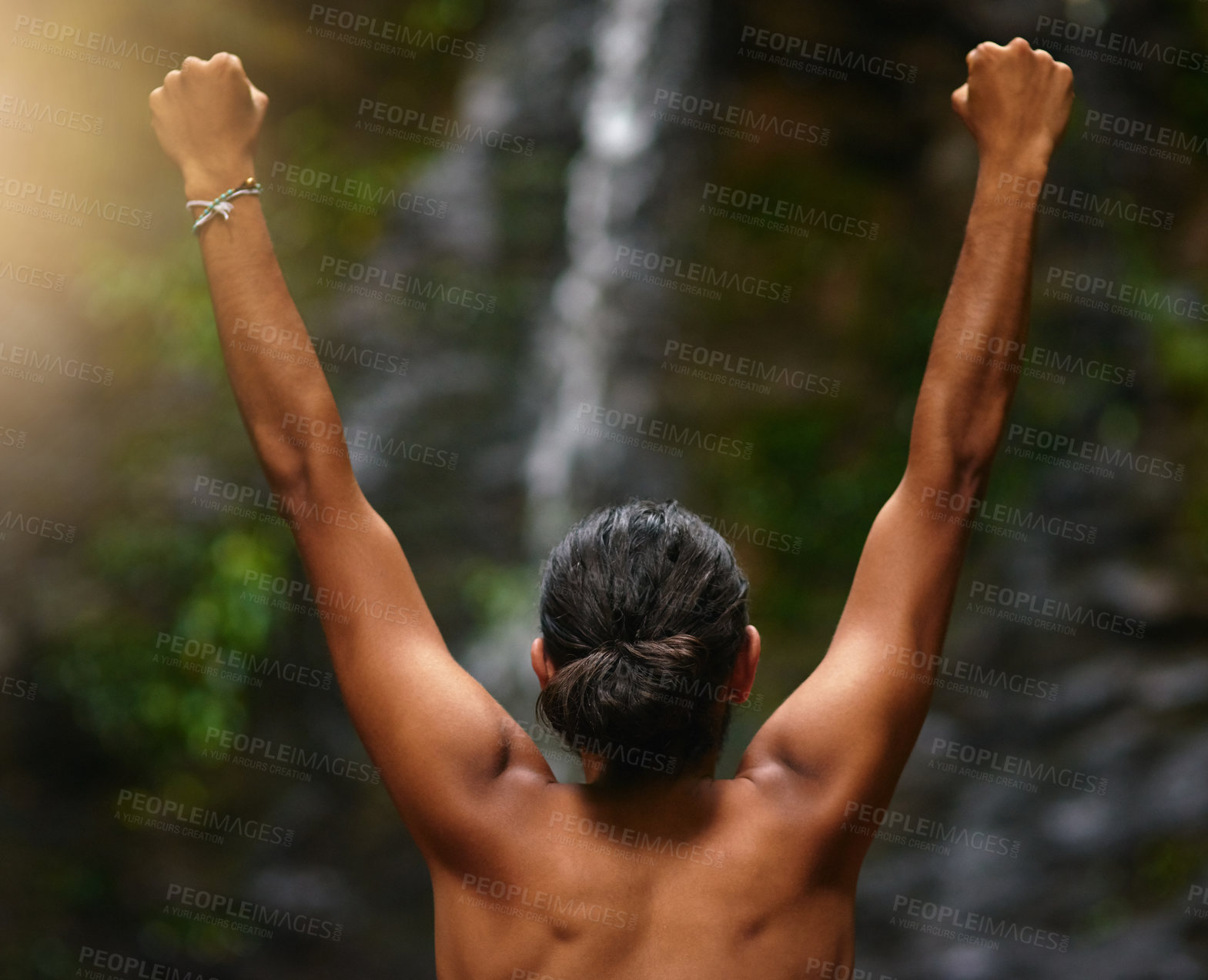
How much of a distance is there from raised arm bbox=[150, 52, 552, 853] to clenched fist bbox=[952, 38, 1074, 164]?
3.35 feet

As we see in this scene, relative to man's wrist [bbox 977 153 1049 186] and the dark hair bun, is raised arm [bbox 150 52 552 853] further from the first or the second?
man's wrist [bbox 977 153 1049 186]

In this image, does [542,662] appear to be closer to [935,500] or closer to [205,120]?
[935,500]

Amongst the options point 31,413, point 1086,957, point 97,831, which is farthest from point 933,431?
point 31,413

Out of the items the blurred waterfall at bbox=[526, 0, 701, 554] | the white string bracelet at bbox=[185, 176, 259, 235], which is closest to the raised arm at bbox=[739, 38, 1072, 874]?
the white string bracelet at bbox=[185, 176, 259, 235]

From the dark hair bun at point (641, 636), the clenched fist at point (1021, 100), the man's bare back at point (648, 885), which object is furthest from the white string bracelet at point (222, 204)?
the clenched fist at point (1021, 100)

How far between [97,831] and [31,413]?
228 cm

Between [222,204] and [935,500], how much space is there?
3.53 feet

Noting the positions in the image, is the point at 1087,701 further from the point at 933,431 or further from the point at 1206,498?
the point at 933,431

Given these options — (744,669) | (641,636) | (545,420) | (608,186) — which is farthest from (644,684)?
(608,186)

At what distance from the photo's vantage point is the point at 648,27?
6.75 m

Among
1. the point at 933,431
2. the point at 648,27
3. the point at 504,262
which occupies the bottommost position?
the point at 933,431

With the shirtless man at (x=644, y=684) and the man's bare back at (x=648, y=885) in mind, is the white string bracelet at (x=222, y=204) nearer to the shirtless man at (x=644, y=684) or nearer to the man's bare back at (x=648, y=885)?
the shirtless man at (x=644, y=684)

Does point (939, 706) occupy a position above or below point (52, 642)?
above

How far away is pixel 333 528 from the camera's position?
1459mm
